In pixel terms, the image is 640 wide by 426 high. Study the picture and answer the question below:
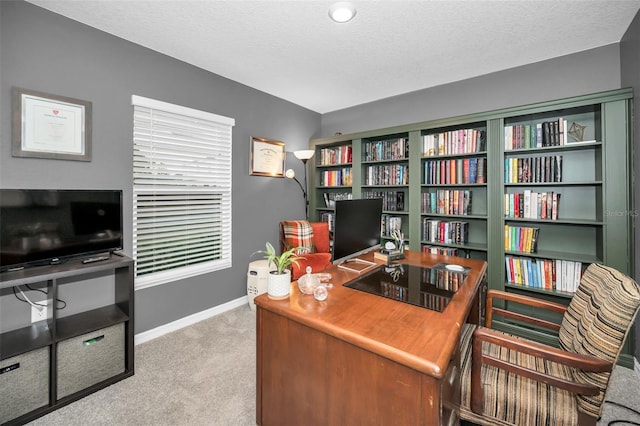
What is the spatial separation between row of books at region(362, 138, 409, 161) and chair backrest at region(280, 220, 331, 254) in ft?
3.63

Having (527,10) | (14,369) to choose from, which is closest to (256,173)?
(14,369)

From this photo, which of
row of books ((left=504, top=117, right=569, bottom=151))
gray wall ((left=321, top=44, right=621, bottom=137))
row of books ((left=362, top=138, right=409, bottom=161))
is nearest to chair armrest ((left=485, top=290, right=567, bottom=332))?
row of books ((left=504, top=117, right=569, bottom=151))

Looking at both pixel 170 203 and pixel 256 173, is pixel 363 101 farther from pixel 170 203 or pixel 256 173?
pixel 170 203

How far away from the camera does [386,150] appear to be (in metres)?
3.43

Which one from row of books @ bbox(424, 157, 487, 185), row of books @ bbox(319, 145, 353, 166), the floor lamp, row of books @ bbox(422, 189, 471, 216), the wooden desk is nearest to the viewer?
the wooden desk

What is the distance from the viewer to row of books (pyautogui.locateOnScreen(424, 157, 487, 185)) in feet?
9.05

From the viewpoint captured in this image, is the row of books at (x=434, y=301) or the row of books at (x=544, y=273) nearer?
the row of books at (x=434, y=301)

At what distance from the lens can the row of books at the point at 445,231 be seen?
9.55 feet

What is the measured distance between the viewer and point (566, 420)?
104cm

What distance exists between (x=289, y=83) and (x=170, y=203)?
1880mm

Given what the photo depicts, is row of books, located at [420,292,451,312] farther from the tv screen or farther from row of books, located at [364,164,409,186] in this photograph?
row of books, located at [364,164,409,186]

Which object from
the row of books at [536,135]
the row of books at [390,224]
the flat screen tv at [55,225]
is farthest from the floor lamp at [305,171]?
the row of books at [536,135]

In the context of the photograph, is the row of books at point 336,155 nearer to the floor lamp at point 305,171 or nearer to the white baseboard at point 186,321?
the floor lamp at point 305,171

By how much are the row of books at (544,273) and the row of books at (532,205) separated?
1.35 feet
